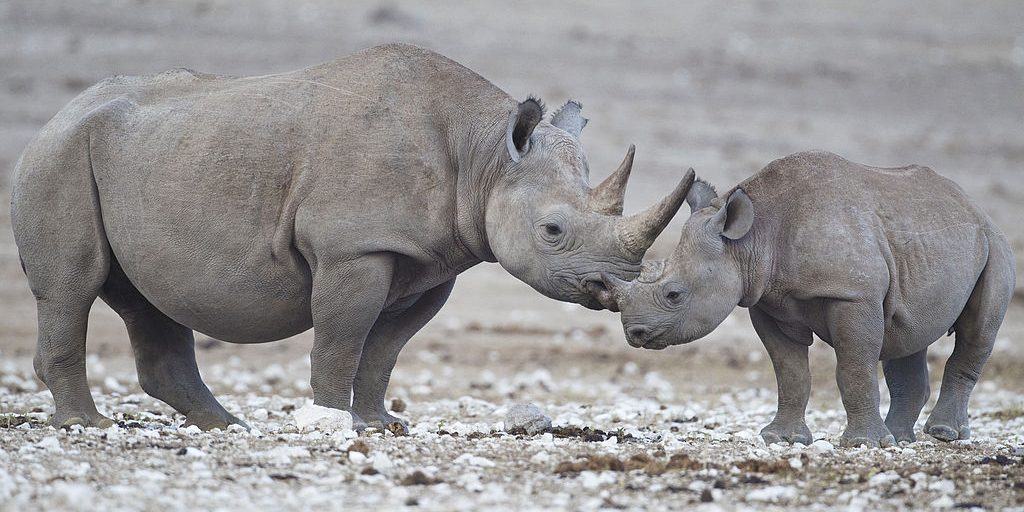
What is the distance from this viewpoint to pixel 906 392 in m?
10.9

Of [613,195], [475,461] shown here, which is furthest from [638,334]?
[475,461]

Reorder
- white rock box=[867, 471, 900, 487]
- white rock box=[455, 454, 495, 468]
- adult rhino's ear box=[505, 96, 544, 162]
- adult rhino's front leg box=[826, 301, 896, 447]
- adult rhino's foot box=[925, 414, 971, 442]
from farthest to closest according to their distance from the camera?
adult rhino's foot box=[925, 414, 971, 442] → adult rhino's front leg box=[826, 301, 896, 447] → adult rhino's ear box=[505, 96, 544, 162] → white rock box=[455, 454, 495, 468] → white rock box=[867, 471, 900, 487]

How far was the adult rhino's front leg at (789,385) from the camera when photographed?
1005 centimetres

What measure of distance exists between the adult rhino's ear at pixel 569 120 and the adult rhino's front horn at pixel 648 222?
1.25 meters

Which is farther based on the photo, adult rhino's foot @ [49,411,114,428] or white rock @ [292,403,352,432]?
adult rhino's foot @ [49,411,114,428]

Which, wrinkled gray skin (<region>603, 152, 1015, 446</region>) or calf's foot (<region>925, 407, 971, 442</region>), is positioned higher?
wrinkled gray skin (<region>603, 152, 1015, 446</region>)

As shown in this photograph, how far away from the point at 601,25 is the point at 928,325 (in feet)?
111

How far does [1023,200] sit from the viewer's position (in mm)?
28344

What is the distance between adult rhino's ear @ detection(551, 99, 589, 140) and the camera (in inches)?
408

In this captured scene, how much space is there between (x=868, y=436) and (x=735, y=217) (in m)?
1.74

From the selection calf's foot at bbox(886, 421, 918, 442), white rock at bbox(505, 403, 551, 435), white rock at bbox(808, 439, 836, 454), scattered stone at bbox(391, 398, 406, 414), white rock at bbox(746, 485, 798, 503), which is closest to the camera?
white rock at bbox(746, 485, 798, 503)

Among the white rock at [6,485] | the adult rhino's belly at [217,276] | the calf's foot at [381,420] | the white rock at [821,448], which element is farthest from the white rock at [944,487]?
the white rock at [6,485]

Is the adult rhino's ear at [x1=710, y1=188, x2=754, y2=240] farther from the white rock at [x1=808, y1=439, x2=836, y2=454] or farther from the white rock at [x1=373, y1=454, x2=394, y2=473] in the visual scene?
the white rock at [x1=373, y1=454, x2=394, y2=473]

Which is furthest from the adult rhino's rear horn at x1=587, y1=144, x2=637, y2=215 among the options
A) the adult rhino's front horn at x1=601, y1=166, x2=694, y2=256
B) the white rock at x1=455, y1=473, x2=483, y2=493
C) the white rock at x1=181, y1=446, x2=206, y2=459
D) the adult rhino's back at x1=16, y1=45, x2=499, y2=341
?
the white rock at x1=181, y1=446, x2=206, y2=459
